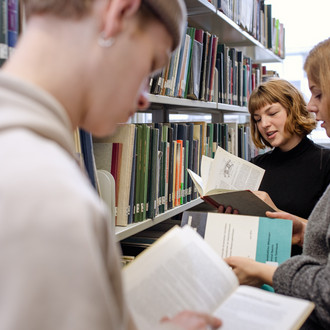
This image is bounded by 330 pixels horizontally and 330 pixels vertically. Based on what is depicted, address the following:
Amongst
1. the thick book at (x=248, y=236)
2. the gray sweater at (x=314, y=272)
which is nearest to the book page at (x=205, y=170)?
the thick book at (x=248, y=236)

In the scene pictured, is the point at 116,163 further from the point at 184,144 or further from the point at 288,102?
the point at 288,102

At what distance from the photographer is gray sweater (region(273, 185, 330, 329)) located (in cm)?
82

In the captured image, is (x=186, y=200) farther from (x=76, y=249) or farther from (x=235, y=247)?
(x=76, y=249)

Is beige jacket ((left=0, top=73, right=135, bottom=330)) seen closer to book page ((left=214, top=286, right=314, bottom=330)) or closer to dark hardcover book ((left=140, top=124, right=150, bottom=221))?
book page ((left=214, top=286, right=314, bottom=330))

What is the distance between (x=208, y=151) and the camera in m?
2.06

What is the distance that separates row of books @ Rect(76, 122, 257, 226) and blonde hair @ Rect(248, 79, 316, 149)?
1.38 feet

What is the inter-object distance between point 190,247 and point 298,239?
0.72 metres

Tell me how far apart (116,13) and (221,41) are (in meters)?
2.48

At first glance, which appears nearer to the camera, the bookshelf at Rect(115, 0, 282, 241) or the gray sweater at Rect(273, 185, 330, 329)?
the gray sweater at Rect(273, 185, 330, 329)

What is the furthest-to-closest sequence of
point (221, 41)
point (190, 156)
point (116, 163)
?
point (221, 41) < point (190, 156) < point (116, 163)

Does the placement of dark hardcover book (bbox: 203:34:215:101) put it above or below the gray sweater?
above

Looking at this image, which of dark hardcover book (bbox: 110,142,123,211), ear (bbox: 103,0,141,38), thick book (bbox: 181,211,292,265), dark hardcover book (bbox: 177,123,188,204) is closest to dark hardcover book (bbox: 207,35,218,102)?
dark hardcover book (bbox: 177,123,188,204)

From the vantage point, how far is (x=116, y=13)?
44 cm

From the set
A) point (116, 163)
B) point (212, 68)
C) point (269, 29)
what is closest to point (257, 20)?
point (269, 29)
